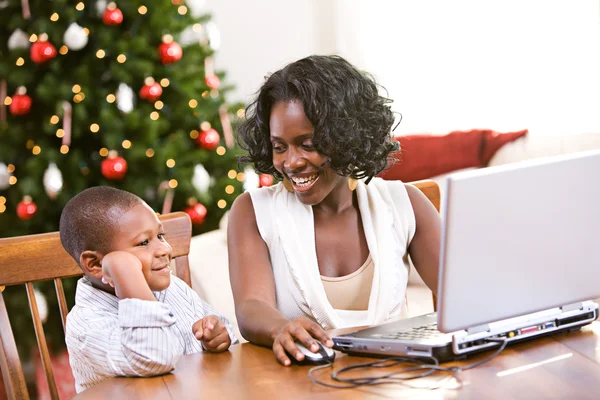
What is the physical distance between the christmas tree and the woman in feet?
5.64

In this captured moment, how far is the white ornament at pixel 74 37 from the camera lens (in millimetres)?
3207

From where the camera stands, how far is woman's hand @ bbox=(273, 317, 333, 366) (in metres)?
1.21

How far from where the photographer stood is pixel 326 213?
1.73 m

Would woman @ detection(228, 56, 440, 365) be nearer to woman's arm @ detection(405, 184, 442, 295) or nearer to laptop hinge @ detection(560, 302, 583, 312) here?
woman's arm @ detection(405, 184, 442, 295)


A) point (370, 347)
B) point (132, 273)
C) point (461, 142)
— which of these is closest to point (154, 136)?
point (461, 142)

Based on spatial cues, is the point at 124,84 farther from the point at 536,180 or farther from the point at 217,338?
the point at 536,180

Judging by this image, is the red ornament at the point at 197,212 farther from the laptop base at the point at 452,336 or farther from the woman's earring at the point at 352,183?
the laptop base at the point at 452,336

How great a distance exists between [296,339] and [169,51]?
239 cm

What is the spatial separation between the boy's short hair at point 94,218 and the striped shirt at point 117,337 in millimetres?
76

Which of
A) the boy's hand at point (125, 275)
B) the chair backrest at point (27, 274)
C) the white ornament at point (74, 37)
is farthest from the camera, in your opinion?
the white ornament at point (74, 37)

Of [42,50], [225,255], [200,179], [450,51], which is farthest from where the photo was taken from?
[450,51]

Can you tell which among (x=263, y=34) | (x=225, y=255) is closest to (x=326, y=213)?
(x=225, y=255)

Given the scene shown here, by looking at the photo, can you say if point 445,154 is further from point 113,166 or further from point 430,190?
point 430,190

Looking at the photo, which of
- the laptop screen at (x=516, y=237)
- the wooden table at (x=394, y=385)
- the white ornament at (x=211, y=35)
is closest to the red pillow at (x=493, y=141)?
the white ornament at (x=211, y=35)
